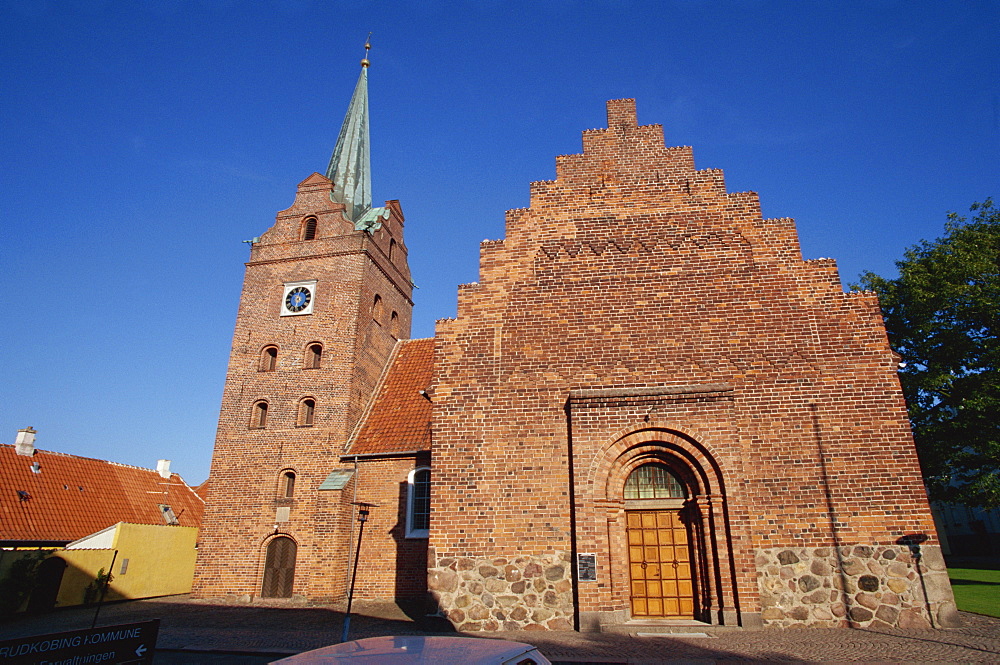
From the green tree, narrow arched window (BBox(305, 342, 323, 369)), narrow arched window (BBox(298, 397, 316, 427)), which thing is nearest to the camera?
the green tree

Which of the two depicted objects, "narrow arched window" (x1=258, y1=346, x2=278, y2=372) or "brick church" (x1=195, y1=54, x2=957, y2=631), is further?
"narrow arched window" (x1=258, y1=346, x2=278, y2=372)

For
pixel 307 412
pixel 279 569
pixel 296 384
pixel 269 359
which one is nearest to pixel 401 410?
pixel 307 412

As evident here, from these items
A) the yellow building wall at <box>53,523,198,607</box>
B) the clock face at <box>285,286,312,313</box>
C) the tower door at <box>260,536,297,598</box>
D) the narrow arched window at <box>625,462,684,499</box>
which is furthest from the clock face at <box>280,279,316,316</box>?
the narrow arched window at <box>625,462,684,499</box>

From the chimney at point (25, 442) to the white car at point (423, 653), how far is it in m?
24.6

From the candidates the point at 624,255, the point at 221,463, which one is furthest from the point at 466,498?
the point at 221,463

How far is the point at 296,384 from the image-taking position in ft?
68.0

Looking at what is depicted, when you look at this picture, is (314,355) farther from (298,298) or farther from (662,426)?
(662,426)

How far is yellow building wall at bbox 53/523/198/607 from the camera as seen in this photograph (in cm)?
1808

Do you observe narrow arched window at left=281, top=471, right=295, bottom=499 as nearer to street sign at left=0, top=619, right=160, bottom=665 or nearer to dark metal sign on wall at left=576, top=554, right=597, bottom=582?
dark metal sign on wall at left=576, top=554, right=597, bottom=582

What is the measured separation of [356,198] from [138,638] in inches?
939

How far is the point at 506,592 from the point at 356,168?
22374 millimetres

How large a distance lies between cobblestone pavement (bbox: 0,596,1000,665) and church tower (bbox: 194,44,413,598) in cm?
498

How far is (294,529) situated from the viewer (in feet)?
61.2

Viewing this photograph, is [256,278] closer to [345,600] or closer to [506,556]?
[345,600]
